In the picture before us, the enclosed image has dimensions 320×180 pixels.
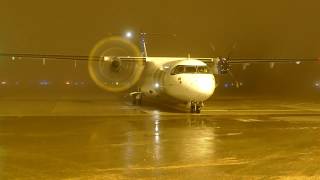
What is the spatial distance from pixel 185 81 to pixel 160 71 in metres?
3.95

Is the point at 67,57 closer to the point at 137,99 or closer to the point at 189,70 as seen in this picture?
the point at 137,99

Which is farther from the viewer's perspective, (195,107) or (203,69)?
(203,69)

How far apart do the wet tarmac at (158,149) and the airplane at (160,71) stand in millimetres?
4720

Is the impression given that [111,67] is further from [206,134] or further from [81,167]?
[81,167]

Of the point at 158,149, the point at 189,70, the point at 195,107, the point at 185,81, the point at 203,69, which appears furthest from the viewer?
the point at 203,69

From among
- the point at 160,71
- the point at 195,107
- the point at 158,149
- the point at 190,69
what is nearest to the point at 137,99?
the point at 160,71

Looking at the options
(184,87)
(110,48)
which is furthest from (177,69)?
(110,48)

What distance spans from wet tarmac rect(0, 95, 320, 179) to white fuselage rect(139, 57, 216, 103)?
4270mm

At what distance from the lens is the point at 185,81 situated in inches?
878

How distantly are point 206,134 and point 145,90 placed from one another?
15.1m

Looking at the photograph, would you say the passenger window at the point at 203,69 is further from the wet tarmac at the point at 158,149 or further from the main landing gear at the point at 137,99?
the main landing gear at the point at 137,99

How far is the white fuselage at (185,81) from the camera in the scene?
2192 centimetres

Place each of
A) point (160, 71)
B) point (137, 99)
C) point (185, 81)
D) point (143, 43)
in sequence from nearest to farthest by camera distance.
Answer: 1. point (185, 81)
2. point (160, 71)
3. point (137, 99)
4. point (143, 43)

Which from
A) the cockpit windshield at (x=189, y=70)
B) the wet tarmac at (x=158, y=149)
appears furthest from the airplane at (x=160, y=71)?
the wet tarmac at (x=158, y=149)
